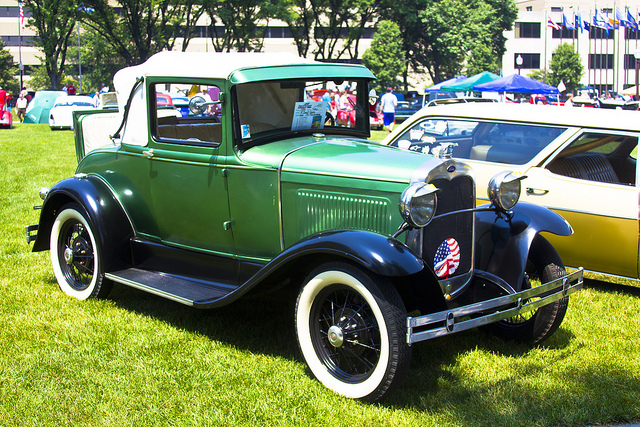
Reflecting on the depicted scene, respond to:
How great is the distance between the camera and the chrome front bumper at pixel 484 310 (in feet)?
10.4

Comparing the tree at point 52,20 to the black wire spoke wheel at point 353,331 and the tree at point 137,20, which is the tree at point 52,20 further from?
the black wire spoke wheel at point 353,331

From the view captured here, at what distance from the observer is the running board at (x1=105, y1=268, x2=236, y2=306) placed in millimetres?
4137

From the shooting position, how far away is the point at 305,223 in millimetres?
3996

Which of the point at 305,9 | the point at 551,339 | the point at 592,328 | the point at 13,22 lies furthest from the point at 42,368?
the point at 13,22

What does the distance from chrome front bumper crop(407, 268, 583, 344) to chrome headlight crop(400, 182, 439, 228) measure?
52 cm

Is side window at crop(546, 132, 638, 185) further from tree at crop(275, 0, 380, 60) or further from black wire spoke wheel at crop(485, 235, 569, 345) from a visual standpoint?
tree at crop(275, 0, 380, 60)

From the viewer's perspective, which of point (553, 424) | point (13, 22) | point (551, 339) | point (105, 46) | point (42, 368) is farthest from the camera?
point (13, 22)

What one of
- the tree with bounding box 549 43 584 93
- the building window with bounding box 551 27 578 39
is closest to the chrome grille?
the tree with bounding box 549 43 584 93

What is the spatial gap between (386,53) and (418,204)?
43821mm

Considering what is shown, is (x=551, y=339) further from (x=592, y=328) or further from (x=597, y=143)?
(x=597, y=143)

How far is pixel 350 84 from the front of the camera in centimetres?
493

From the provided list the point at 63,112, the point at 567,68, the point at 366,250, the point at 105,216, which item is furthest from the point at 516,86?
the point at 567,68

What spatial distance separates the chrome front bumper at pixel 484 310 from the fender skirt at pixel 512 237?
249 millimetres

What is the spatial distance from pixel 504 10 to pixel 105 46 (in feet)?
126
